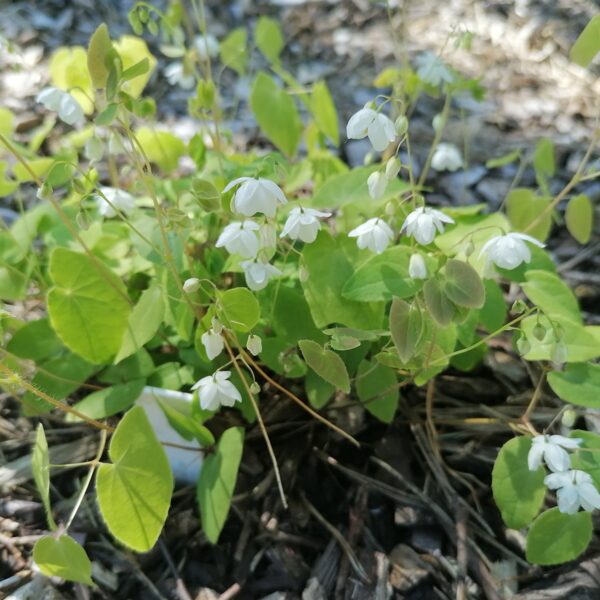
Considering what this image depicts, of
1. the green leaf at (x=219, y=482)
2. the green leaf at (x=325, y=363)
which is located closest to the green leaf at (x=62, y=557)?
the green leaf at (x=219, y=482)

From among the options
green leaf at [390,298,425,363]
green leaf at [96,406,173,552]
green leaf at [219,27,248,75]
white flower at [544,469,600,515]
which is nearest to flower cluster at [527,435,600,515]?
white flower at [544,469,600,515]

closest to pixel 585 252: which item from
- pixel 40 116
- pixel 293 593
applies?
pixel 293 593

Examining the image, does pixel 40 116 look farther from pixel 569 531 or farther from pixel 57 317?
pixel 569 531

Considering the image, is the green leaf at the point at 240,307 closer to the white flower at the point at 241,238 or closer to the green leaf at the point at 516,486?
the white flower at the point at 241,238

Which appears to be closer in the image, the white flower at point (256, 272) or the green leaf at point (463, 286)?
the green leaf at point (463, 286)

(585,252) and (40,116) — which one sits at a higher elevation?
(40,116)

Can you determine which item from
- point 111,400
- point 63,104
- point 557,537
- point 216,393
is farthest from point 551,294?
point 63,104

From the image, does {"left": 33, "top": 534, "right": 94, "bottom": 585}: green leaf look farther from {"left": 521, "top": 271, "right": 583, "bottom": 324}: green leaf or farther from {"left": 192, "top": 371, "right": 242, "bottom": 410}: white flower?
{"left": 521, "top": 271, "right": 583, "bottom": 324}: green leaf

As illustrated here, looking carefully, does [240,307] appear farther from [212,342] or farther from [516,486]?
[516,486]
